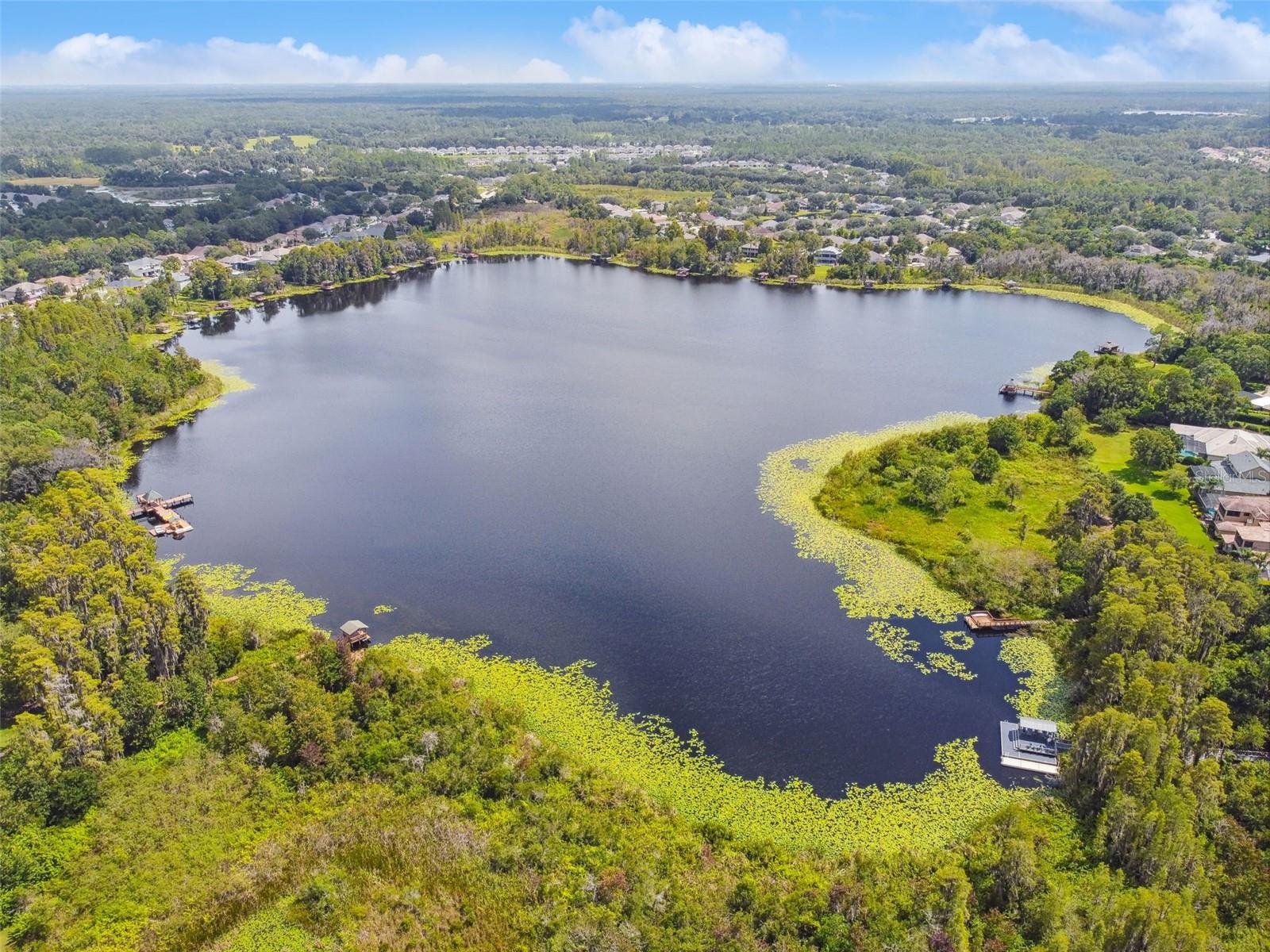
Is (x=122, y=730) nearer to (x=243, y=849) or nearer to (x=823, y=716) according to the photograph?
(x=243, y=849)

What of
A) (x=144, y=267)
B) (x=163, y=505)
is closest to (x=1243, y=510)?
(x=163, y=505)

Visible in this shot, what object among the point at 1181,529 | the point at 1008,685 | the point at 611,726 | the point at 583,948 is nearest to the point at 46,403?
the point at 611,726

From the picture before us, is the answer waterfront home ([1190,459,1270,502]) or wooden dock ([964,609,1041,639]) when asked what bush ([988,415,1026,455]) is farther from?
wooden dock ([964,609,1041,639])

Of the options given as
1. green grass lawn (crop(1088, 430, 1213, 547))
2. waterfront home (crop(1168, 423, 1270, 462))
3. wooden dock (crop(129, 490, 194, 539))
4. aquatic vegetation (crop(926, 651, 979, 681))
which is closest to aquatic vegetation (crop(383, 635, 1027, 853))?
aquatic vegetation (crop(926, 651, 979, 681))

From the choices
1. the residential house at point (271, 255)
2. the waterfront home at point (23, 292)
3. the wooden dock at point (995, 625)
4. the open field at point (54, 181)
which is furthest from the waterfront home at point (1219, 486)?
the open field at point (54, 181)

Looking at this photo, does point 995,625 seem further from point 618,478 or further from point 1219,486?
point 618,478
